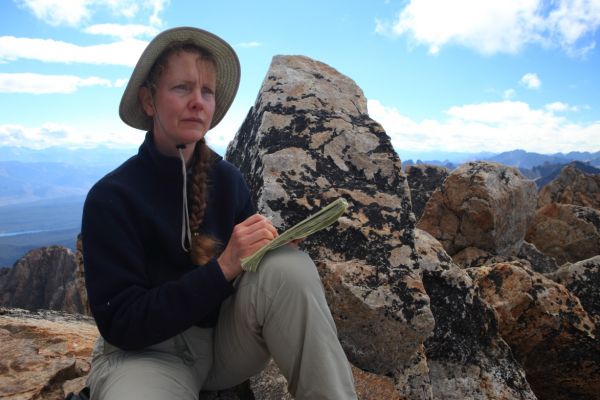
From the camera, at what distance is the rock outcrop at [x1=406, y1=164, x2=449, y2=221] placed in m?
14.4

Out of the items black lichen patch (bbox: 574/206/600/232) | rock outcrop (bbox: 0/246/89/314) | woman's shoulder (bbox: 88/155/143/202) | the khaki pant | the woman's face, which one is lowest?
rock outcrop (bbox: 0/246/89/314)

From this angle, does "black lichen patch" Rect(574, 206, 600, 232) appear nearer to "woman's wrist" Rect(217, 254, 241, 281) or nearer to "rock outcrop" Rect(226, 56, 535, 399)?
"rock outcrop" Rect(226, 56, 535, 399)

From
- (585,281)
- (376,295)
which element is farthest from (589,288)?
(376,295)

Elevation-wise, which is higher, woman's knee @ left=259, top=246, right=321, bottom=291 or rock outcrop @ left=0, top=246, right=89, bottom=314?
Result: woman's knee @ left=259, top=246, right=321, bottom=291

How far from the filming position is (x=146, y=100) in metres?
3.86

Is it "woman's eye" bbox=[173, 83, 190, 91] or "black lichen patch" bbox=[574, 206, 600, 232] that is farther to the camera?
"black lichen patch" bbox=[574, 206, 600, 232]

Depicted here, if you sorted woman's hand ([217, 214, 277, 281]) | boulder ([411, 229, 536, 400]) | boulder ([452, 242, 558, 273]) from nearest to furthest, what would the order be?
woman's hand ([217, 214, 277, 281]) → boulder ([411, 229, 536, 400]) → boulder ([452, 242, 558, 273])

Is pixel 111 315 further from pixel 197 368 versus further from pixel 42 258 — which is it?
pixel 42 258

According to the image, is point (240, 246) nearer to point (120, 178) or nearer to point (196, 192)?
point (196, 192)

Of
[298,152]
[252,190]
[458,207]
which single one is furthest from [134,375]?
[458,207]

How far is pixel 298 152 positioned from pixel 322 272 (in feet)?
5.52

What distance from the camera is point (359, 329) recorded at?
4605 millimetres

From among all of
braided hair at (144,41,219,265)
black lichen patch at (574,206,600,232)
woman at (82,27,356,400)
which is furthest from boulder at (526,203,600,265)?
braided hair at (144,41,219,265)

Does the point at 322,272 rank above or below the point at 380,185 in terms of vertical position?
below
